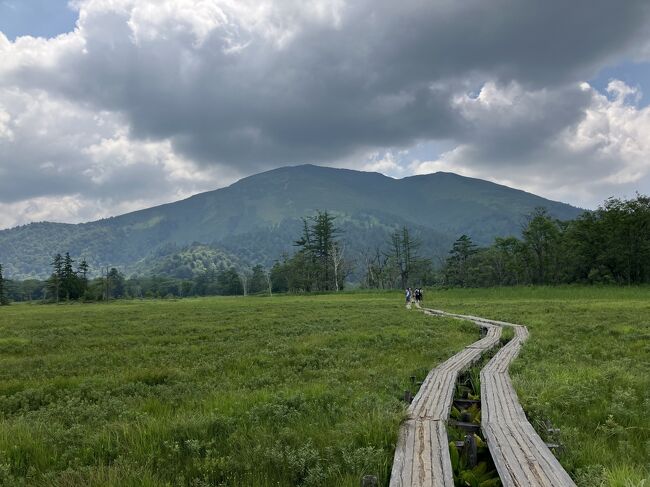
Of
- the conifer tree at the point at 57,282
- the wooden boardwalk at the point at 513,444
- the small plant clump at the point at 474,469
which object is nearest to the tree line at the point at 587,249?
the wooden boardwalk at the point at 513,444

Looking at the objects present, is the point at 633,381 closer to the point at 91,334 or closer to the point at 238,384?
the point at 238,384

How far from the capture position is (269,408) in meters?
9.44

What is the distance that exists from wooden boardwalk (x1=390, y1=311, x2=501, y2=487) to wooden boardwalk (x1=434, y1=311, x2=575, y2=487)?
0.72m

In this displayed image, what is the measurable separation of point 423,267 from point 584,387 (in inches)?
5985

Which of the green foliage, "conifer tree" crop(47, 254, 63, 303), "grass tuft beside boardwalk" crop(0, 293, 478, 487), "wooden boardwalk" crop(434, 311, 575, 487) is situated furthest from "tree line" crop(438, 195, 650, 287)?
"conifer tree" crop(47, 254, 63, 303)

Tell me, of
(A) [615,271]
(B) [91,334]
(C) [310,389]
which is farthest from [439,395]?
(A) [615,271]

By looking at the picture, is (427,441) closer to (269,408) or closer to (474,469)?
(474,469)

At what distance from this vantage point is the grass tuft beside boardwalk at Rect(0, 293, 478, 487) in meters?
6.48

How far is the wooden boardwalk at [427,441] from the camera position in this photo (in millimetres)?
5664

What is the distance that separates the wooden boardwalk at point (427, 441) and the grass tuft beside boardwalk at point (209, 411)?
12.4 inches

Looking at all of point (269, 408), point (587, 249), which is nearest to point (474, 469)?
point (269, 408)

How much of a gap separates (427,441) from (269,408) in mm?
3866

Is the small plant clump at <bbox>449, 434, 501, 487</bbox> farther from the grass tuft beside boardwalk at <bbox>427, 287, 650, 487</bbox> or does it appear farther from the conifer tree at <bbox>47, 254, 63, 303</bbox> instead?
the conifer tree at <bbox>47, 254, 63, 303</bbox>

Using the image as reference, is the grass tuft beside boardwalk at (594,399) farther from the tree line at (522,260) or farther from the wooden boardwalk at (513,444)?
the tree line at (522,260)
